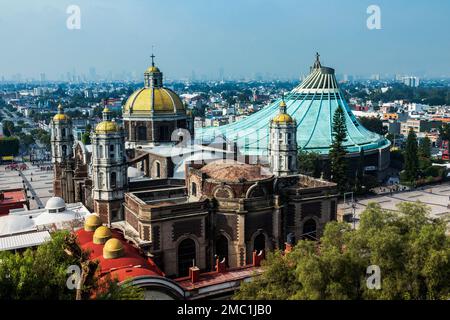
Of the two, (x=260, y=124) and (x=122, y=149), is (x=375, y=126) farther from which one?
(x=122, y=149)

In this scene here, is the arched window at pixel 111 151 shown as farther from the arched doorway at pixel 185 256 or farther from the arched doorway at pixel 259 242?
the arched doorway at pixel 259 242

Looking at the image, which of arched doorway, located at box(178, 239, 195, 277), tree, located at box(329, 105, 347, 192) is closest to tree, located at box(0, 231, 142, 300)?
arched doorway, located at box(178, 239, 195, 277)

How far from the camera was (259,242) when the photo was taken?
1067 inches

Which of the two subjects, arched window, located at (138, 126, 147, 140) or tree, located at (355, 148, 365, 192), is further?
tree, located at (355, 148, 365, 192)

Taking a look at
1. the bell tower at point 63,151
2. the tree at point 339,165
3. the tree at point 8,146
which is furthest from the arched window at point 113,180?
the tree at point 8,146

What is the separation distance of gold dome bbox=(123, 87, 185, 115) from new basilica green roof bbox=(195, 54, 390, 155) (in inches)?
672

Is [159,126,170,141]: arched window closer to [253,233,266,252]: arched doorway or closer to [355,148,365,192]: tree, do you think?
[253,233,266,252]: arched doorway

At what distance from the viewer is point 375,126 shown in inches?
3531

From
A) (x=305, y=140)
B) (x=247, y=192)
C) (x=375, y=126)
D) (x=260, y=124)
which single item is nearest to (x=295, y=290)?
(x=247, y=192)

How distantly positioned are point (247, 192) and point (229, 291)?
600cm

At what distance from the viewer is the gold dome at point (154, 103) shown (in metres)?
37.3

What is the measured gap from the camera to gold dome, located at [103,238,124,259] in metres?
21.2

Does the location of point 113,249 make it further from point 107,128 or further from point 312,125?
point 312,125

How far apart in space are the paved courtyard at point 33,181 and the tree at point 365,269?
37.4 m
